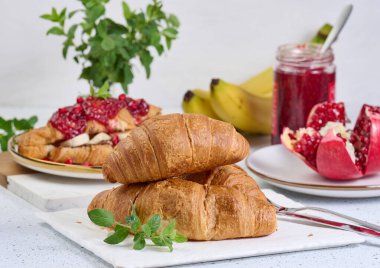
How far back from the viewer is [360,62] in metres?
4.19

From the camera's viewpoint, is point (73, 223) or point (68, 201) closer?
point (73, 223)

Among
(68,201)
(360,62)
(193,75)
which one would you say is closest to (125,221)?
(68,201)

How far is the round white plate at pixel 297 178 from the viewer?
2232 mm

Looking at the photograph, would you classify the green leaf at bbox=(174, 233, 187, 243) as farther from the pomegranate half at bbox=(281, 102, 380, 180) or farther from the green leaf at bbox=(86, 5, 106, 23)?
the green leaf at bbox=(86, 5, 106, 23)

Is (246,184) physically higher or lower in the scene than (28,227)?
higher

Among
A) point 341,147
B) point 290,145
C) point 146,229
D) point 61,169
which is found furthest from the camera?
point 290,145

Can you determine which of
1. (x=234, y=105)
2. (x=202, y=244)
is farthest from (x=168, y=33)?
(x=202, y=244)

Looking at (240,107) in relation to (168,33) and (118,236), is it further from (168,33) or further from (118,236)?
(118,236)

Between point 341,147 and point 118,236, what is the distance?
2.58 feet

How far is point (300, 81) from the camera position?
2889 millimetres

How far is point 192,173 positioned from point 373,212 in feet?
1.72

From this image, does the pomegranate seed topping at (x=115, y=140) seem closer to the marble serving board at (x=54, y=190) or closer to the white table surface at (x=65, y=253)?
the marble serving board at (x=54, y=190)

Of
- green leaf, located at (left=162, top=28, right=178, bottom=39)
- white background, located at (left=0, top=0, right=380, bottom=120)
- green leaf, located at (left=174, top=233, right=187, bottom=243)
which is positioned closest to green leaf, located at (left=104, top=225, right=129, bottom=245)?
green leaf, located at (left=174, top=233, right=187, bottom=243)

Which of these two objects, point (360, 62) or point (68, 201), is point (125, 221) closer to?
point (68, 201)
